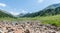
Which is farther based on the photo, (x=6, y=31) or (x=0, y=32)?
(x=6, y=31)

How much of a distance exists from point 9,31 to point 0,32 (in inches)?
64.2

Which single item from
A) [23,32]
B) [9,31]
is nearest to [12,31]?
[9,31]

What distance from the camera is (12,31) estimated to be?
18.0m

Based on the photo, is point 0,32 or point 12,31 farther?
point 12,31

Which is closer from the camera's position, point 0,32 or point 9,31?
point 0,32

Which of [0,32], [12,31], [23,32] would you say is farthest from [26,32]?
[0,32]

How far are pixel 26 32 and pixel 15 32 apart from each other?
3.93ft

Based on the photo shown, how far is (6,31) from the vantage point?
1806 centimetres

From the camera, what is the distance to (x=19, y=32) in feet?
61.9

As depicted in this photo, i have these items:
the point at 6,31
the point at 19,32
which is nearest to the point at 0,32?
the point at 6,31

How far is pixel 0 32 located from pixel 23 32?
10.2 feet

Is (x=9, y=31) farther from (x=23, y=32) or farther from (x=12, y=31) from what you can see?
(x=23, y=32)

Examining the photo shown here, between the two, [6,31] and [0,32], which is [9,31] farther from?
[0,32]

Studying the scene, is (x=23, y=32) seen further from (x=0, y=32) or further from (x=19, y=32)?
(x=0, y=32)
